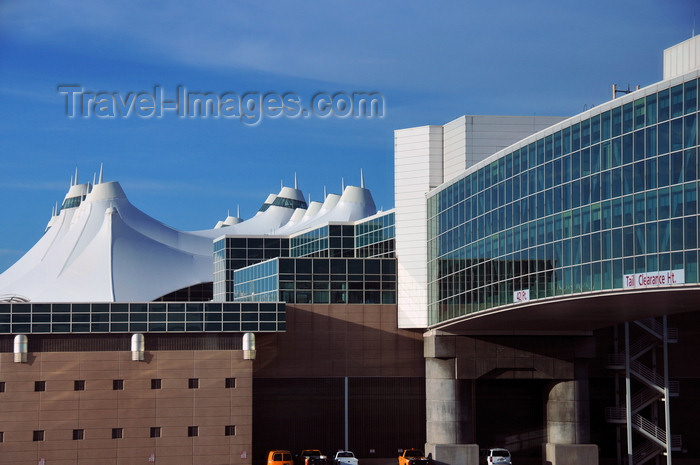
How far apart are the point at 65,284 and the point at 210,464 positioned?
128ft

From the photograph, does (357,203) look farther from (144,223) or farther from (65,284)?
(65,284)

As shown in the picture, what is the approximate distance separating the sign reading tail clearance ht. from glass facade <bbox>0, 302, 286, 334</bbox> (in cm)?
2454

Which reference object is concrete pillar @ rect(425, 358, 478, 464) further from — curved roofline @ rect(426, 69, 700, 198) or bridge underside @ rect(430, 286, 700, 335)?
curved roofline @ rect(426, 69, 700, 198)

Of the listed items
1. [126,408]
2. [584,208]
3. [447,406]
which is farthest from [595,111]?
[126,408]

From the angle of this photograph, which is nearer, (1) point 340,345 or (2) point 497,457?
(2) point 497,457

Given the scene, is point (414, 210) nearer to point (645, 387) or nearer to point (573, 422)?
point (573, 422)

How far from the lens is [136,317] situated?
5716 cm

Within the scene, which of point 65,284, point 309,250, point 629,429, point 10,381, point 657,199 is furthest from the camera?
point 65,284

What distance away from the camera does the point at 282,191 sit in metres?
128

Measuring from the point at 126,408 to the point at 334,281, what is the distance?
13608mm

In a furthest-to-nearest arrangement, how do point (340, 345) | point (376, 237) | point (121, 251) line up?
point (121, 251)
point (376, 237)
point (340, 345)

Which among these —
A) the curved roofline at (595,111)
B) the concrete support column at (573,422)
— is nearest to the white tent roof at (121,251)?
the concrete support column at (573,422)

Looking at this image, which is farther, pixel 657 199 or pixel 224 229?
pixel 224 229

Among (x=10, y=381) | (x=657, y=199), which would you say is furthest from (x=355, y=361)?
(x=657, y=199)
